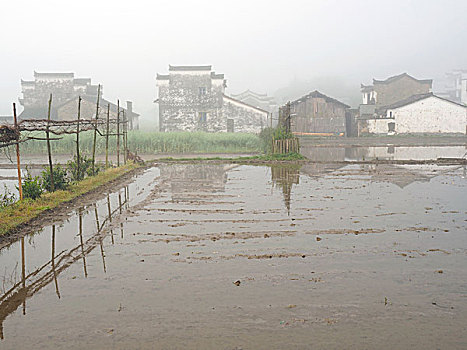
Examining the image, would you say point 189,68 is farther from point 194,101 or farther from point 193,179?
point 193,179

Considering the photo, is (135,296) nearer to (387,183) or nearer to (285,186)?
(285,186)

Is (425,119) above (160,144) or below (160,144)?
above

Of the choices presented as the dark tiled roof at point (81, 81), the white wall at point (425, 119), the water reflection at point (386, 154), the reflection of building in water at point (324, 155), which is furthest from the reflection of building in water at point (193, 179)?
the dark tiled roof at point (81, 81)

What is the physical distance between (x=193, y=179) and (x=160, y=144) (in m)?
15.2

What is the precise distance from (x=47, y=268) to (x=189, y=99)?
134 feet

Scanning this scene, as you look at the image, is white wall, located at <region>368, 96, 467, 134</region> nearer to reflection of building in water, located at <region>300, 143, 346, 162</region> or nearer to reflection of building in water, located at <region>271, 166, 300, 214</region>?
reflection of building in water, located at <region>300, 143, 346, 162</region>

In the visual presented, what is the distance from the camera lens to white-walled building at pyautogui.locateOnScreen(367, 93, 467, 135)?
146 feet

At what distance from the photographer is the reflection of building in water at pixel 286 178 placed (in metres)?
12.2

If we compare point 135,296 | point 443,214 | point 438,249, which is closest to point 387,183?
point 443,214

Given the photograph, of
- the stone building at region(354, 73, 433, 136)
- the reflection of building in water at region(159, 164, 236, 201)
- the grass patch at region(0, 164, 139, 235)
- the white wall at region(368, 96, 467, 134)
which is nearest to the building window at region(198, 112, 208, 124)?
the white wall at region(368, 96, 467, 134)

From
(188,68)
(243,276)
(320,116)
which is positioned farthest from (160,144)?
(243,276)

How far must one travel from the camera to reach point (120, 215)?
32.1 feet

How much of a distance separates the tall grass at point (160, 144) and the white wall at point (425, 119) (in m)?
18.9

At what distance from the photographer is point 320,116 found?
4506 cm
